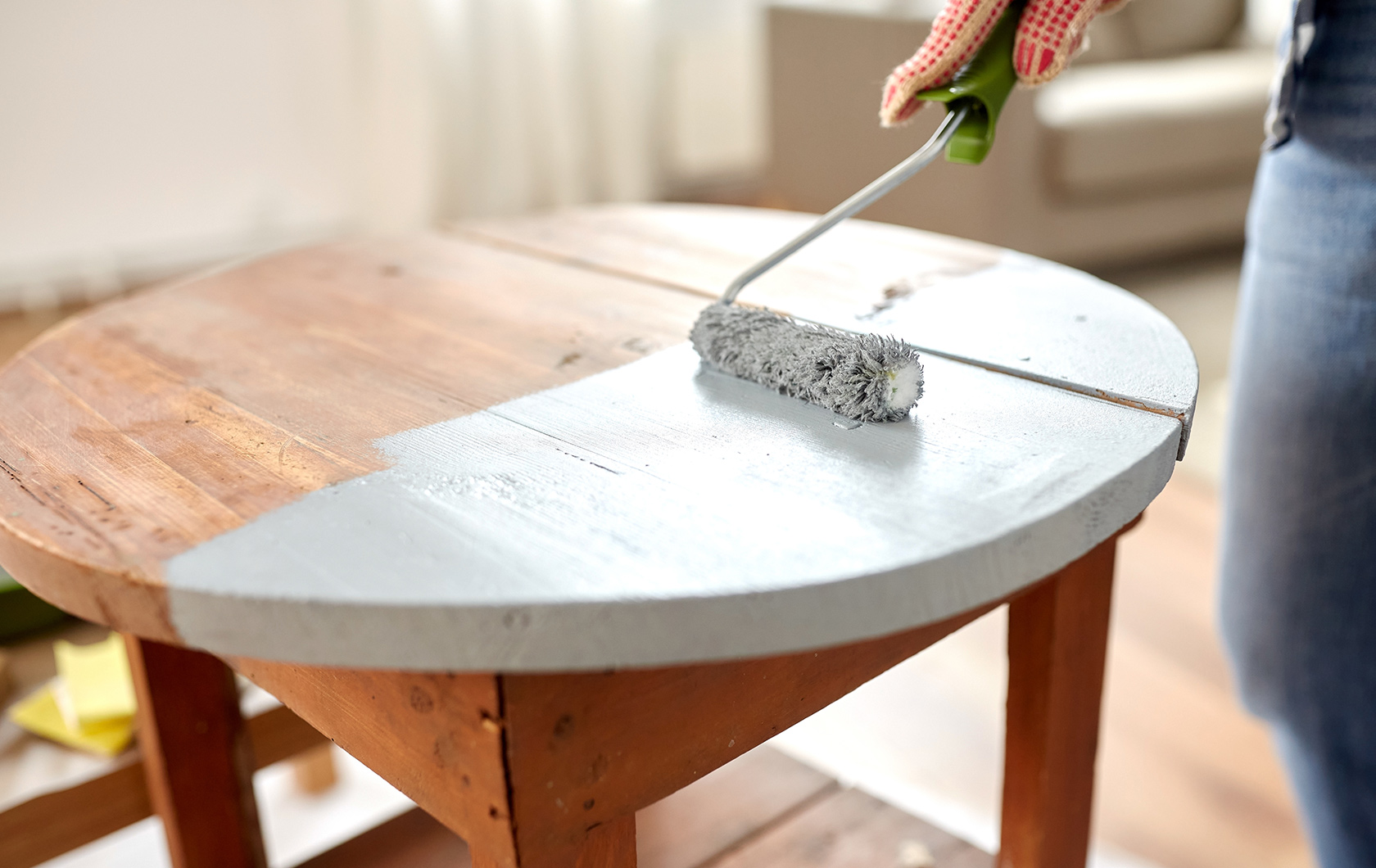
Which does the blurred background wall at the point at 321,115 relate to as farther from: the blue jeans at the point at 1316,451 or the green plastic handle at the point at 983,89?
the green plastic handle at the point at 983,89

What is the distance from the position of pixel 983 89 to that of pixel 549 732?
44 cm

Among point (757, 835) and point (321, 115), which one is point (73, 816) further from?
point (321, 115)

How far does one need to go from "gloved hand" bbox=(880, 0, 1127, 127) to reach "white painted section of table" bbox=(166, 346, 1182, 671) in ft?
0.67

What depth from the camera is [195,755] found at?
77 centimetres

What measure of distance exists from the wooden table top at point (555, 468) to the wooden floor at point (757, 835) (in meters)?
0.38

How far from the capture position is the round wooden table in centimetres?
43

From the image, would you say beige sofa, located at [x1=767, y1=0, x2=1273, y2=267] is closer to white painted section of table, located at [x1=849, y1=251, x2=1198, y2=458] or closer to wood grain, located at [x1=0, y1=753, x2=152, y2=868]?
white painted section of table, located at [x1=849, y1=251, x2=1198, y2=458]

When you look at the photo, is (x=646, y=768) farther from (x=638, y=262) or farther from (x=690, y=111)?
(x=690, y=111)

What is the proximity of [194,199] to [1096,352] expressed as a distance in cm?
244

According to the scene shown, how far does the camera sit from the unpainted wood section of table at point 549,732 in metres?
0.45

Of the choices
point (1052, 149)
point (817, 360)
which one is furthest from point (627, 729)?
point (1052, 149)

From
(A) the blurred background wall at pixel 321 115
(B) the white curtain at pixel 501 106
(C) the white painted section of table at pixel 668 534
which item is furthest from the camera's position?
(B) the white curtain at pixel 501 106

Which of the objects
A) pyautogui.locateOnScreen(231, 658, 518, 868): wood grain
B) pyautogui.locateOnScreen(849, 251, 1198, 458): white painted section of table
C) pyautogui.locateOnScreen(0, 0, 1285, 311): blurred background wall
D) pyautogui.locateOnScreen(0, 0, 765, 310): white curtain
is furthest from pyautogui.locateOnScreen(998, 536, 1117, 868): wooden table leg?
pyautogui.locateOnScreen(0, 0, 765, 310): white curtain

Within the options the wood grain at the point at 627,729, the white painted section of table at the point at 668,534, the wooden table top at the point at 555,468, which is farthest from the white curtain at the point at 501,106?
the wood grain at the point at 627,729
